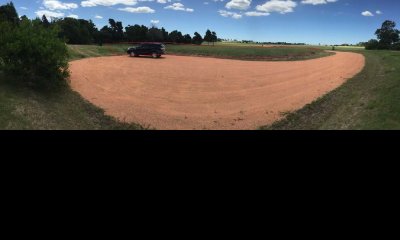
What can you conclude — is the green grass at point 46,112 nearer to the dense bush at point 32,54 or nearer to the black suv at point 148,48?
the dense bush at point 32,54

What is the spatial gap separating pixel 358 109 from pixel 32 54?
381 inches

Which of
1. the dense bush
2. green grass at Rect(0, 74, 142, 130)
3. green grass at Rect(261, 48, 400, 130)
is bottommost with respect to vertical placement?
green grass at Rect(0, 74, 142, 130)

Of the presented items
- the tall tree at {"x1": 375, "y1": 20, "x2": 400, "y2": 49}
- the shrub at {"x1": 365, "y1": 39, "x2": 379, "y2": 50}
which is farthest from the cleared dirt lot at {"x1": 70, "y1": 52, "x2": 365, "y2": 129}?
the tall tree at {"x1": 375, "y1": 20, "x2": 400, "y2": 49}

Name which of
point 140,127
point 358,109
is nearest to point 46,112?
point 140,127

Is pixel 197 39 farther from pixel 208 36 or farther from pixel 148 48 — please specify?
pixel 148 48

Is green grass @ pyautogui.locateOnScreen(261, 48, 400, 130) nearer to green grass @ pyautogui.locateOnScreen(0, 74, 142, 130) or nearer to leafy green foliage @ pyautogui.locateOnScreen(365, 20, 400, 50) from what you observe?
leafy green foliage @ pyautogui.locateOnScreen(365, 20, 400, 50)

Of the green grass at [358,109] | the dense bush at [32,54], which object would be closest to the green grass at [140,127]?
the green grass at [358,109]

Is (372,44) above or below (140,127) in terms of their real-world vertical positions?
above

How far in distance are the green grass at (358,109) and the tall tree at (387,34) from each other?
65 centimetres

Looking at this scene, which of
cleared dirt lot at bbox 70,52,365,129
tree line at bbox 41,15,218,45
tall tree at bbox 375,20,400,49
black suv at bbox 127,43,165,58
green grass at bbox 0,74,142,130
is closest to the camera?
tall tree at bbox 375,20,400,49

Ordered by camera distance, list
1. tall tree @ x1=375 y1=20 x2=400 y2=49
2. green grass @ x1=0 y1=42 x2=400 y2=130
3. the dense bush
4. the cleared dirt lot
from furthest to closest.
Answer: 1. the dense bush
2. the cleared dirt lot
3. green grass @ x1=0 y1=42 x2=400 y2=130
4. tall tree @ x1=375 y1=20 x2=400 y2=49

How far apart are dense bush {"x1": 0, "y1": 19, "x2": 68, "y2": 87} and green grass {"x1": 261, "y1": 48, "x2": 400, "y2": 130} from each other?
277 inches

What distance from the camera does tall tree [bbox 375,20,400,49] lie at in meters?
4.30

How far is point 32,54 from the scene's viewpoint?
10.2 meters
